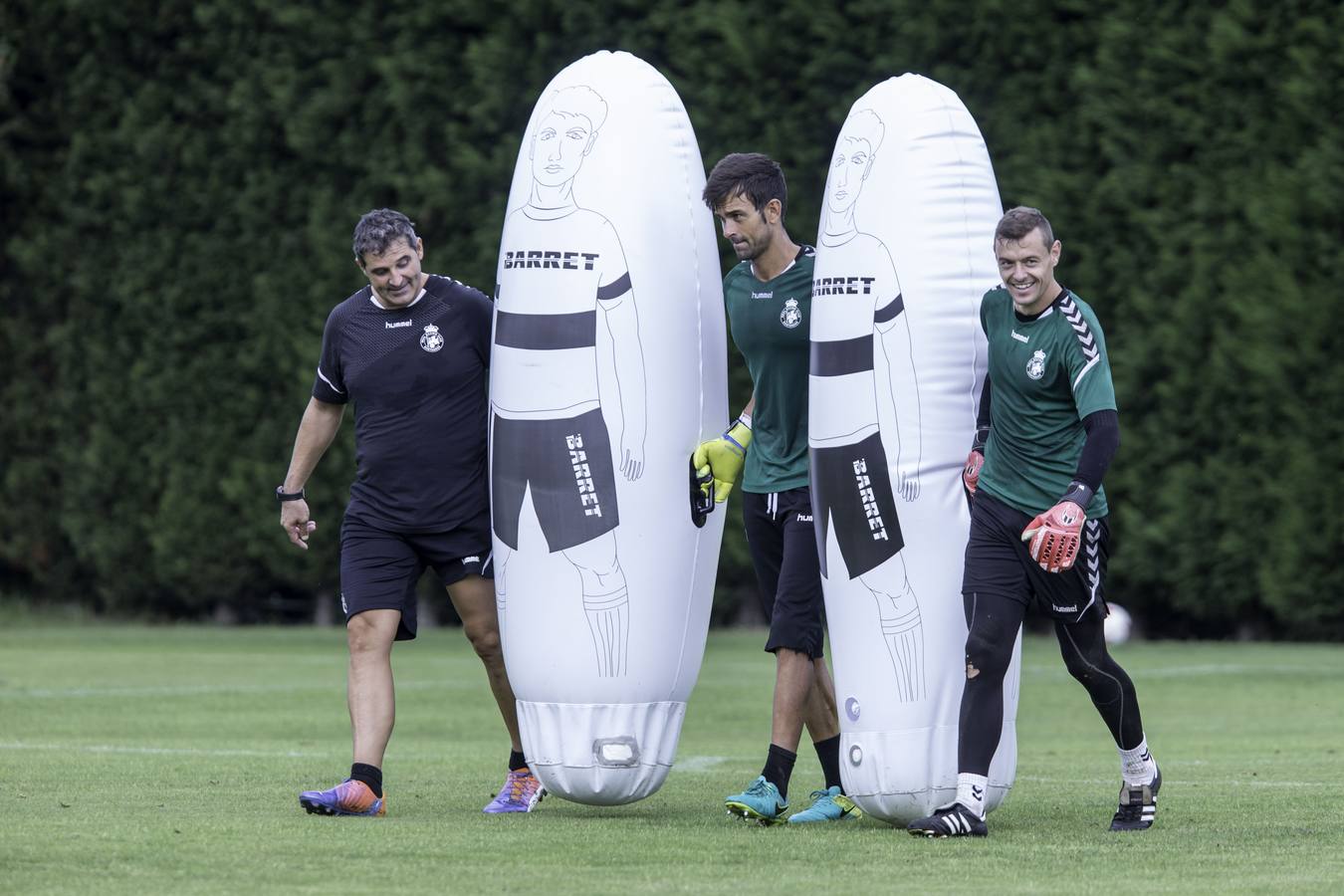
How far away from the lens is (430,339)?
7.15 m

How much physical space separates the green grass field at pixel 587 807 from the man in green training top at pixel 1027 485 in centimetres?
28

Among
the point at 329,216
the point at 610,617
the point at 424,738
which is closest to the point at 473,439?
the point at 610,617

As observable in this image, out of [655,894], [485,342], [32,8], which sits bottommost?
[655,894]

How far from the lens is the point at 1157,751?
30.3 ft

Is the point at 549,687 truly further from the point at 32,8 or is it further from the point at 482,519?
the point at 32,8

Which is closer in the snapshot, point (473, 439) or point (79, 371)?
point (473, 439)

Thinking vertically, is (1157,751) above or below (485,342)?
below

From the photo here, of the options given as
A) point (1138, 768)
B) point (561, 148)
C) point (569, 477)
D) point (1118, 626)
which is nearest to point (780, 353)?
point (569, 477)

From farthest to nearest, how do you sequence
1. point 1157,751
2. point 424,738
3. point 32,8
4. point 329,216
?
point 32,8 < point 329,216 < point 424,738 < point 1157,751

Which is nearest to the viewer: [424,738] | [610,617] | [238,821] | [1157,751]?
[238,821]

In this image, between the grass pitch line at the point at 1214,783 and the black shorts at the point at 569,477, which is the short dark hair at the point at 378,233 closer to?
the black shorts at the point at 569,477

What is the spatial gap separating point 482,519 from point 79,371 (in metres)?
11.1

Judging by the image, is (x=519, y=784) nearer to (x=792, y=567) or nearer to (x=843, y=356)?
(x=792, y=567)

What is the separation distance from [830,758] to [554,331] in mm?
1806
